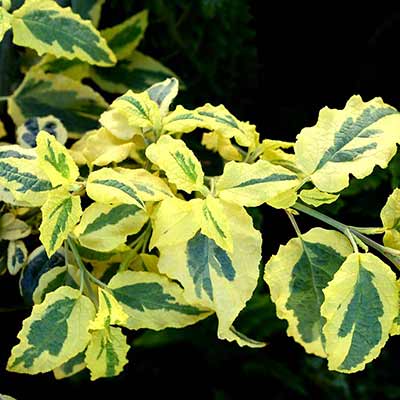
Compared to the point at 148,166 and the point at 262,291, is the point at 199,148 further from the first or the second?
the point at 148,166

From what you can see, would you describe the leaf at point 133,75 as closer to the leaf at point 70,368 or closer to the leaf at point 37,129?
the leaf at point 37,129

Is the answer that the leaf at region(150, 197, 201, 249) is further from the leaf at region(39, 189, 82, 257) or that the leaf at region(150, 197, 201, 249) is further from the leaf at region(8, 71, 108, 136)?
the leaf at region(8, 71, 108, 136)

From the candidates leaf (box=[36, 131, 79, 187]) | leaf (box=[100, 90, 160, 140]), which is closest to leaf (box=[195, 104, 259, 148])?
leaf (box=[100, 90, 160, 140])

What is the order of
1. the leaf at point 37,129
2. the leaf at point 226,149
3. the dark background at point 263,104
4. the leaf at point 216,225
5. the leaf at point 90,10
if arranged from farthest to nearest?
the dark background at point 263,104 < the leaf at point 90,10 < the leaf at point 37,129 < the leaf at point 226,149 < the leaf at point 216,225

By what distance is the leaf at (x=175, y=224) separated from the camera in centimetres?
75

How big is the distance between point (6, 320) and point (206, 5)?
0.60 metres

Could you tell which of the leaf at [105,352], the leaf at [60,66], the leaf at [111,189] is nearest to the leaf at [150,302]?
the leaf at [105,352]

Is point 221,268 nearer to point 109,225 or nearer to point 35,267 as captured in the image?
point 109,225

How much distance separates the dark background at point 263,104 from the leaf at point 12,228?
27cm

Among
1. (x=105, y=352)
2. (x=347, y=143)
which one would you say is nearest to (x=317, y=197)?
(x=347, y=143)

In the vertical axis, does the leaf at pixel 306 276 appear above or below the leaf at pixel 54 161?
below

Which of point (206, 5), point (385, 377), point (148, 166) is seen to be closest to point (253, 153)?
point (148, 166)

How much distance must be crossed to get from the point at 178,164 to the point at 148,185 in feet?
0.15

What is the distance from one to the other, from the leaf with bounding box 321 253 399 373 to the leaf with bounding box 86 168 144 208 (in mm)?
202
